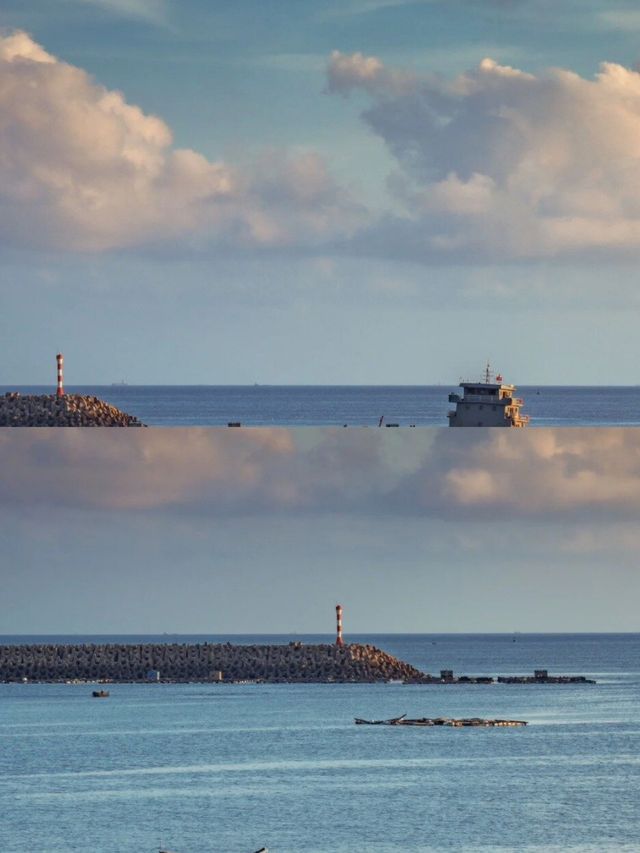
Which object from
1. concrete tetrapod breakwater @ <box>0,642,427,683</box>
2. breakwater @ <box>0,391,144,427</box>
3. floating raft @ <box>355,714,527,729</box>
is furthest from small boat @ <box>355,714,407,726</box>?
concrete tetrapod breakwater @ <box>0,642,427,683</box>

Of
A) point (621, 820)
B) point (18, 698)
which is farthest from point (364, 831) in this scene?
point (18, 698)

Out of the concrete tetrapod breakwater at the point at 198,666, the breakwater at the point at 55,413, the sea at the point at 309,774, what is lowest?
the sea at the point at 309,774

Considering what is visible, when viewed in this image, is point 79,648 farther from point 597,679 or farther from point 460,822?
point 460,822

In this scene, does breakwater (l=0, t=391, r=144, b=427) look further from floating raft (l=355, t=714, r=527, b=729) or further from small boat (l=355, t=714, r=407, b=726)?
floating raft (l=355, t=714, r=527, b=729)

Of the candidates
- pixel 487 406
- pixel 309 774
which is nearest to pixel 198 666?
pixel 487 406

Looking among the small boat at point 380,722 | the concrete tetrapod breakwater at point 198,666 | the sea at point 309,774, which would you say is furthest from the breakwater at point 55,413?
the concrete tetrapod breakwater at point 198,666

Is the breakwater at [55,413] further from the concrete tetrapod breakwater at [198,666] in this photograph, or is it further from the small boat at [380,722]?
the concrete tetrapod breakwater at [198,666]

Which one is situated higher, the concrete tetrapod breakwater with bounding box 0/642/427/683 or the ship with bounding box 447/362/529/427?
the ship with bounding box 447/362/529/427
